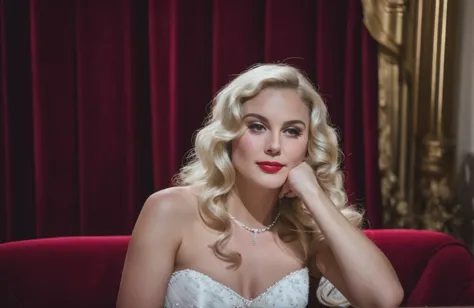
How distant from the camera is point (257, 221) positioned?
1.86m

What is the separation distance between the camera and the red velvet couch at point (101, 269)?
76.7 inches

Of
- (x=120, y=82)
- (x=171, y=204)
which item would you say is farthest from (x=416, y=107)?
(x=171, y=204)

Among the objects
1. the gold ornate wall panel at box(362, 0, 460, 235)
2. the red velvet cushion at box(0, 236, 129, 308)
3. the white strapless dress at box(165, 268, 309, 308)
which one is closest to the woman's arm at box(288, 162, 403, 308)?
the white strapless dress at box(165, 268, 309, 308)

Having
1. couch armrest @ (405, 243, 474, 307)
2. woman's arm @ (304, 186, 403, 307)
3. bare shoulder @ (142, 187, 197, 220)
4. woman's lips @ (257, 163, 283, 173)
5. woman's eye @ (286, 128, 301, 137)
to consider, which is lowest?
couch armrest @ (405, 243, 474, 307)

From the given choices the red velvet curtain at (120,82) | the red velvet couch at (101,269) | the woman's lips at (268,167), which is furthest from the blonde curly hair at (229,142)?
the red velvet curtain at (120,82)

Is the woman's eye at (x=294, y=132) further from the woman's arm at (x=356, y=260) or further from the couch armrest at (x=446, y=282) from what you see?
the couch armrest at (x=446, y=282)

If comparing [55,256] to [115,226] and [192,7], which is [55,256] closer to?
[115,226]

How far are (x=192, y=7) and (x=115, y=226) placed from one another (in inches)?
36.1

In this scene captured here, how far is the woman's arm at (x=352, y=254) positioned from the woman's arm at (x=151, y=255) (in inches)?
13.7

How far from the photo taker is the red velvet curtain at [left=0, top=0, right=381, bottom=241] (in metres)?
2.41

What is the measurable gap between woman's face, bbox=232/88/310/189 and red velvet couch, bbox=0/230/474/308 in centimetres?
62

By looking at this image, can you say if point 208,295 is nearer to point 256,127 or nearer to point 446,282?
point 256,127

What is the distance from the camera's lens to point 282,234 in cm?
190

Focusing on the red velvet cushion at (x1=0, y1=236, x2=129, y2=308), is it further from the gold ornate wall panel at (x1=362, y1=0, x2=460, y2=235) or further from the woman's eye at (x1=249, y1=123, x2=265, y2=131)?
the gold ornate wall panel at (x1=362, y1=0, x2=460, y2=235)
